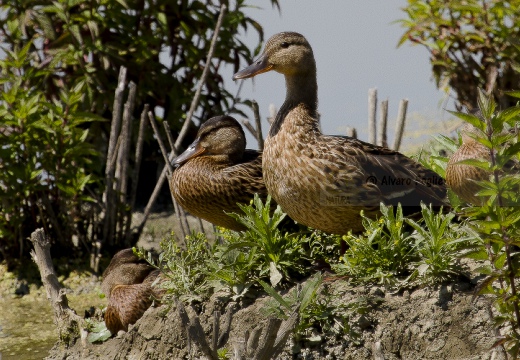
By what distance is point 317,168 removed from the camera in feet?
16.1

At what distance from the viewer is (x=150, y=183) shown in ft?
32.3

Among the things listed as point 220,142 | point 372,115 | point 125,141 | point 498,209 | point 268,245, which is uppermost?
point 498,209

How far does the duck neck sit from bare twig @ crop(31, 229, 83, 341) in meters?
1.88

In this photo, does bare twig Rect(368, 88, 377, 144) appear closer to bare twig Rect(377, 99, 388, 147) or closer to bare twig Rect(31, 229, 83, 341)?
bare twig Rect(377, 99, 388, 147)

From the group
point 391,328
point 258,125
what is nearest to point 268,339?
point 391,328

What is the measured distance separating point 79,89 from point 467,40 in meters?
4.54

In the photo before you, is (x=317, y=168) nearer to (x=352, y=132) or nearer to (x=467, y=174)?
(x=467, y=174)

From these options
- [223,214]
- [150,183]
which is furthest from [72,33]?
[223,214]

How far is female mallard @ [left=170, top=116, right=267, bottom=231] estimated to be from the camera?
5531 mm

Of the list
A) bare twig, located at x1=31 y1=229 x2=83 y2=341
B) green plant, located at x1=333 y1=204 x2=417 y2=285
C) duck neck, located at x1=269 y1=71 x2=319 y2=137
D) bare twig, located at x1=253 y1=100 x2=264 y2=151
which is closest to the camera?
green plant, located at x1=333 y1=204 x2=417 y2=285

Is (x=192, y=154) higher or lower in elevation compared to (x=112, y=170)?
higher

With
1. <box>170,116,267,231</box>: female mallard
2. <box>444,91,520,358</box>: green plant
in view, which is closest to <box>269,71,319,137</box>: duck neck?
<box>170,116,267,231</box>: female mallard

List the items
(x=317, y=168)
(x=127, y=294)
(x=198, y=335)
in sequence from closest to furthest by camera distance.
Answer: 1. (x=198, y=335)
2. (x=317, y=168)
3. (x=127, y=294)

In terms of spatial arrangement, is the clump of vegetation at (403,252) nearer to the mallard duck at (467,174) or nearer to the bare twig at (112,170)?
the mallard duck at (467,174)
